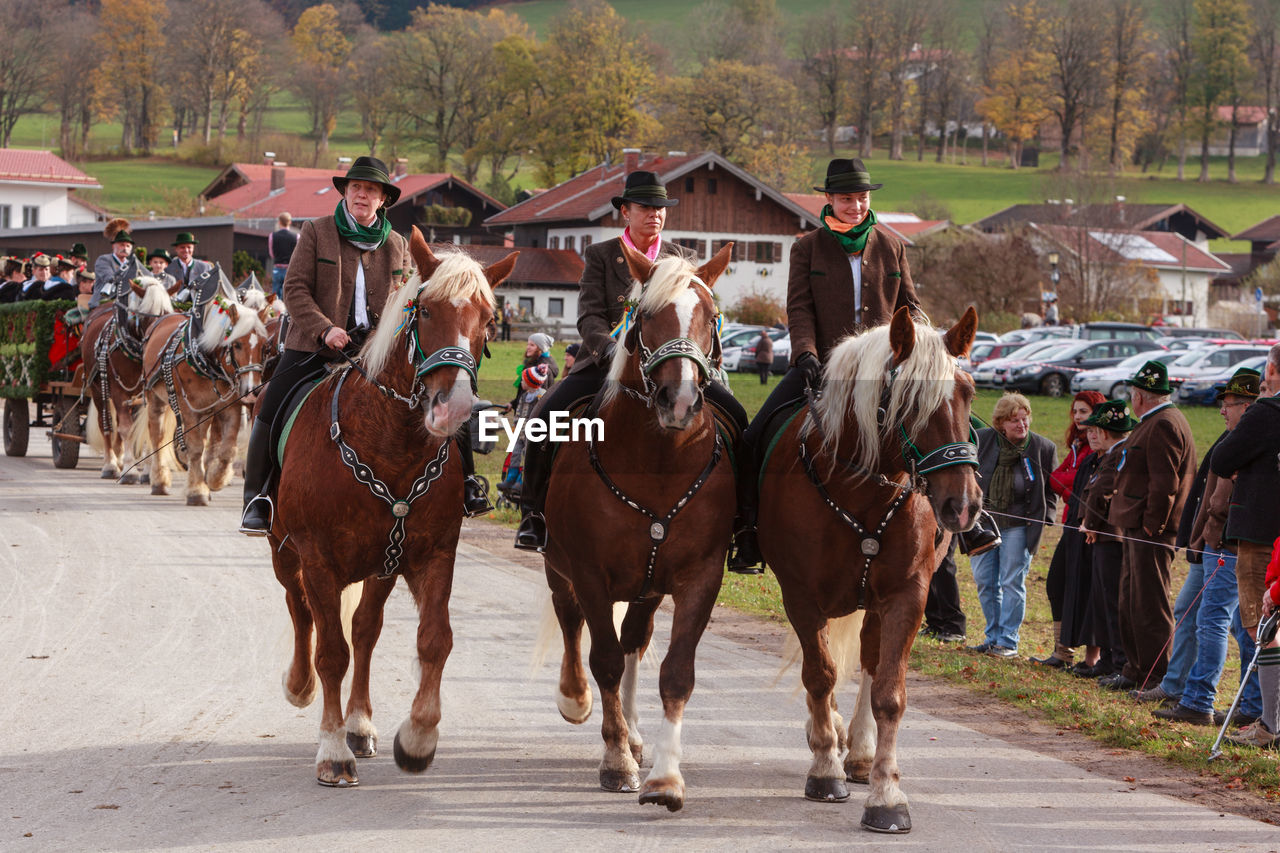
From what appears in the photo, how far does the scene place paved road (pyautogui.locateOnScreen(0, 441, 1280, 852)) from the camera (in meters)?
5.65

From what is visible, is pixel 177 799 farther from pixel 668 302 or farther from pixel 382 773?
pixel 668 302

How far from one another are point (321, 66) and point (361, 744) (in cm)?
10372

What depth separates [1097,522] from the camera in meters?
9.79

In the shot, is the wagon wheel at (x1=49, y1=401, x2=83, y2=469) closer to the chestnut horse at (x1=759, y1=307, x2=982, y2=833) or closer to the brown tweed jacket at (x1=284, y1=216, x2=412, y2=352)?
the brown tweed jacket at (x1=284, y1=216, x2=412, y2=352)

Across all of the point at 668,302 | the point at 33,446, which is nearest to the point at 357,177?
the point at 668,302

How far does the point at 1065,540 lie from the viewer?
10289mm

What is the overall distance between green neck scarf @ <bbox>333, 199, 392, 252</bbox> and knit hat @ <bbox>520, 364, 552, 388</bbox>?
8.85 meters

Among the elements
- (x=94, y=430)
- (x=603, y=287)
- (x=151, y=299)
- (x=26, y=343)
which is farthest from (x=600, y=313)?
(x=26, y=343)

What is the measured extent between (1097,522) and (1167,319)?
61.7 m

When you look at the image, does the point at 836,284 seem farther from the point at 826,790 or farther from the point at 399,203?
the point at 399,203

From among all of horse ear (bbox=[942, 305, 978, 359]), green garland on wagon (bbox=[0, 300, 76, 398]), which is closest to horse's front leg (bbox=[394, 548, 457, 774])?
horse ear (bbox=[942, 305, 978, 359])

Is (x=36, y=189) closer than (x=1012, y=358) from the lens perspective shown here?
No

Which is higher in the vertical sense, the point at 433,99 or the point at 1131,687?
the point at 433,99

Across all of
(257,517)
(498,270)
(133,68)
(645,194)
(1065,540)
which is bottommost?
(1065,540)
